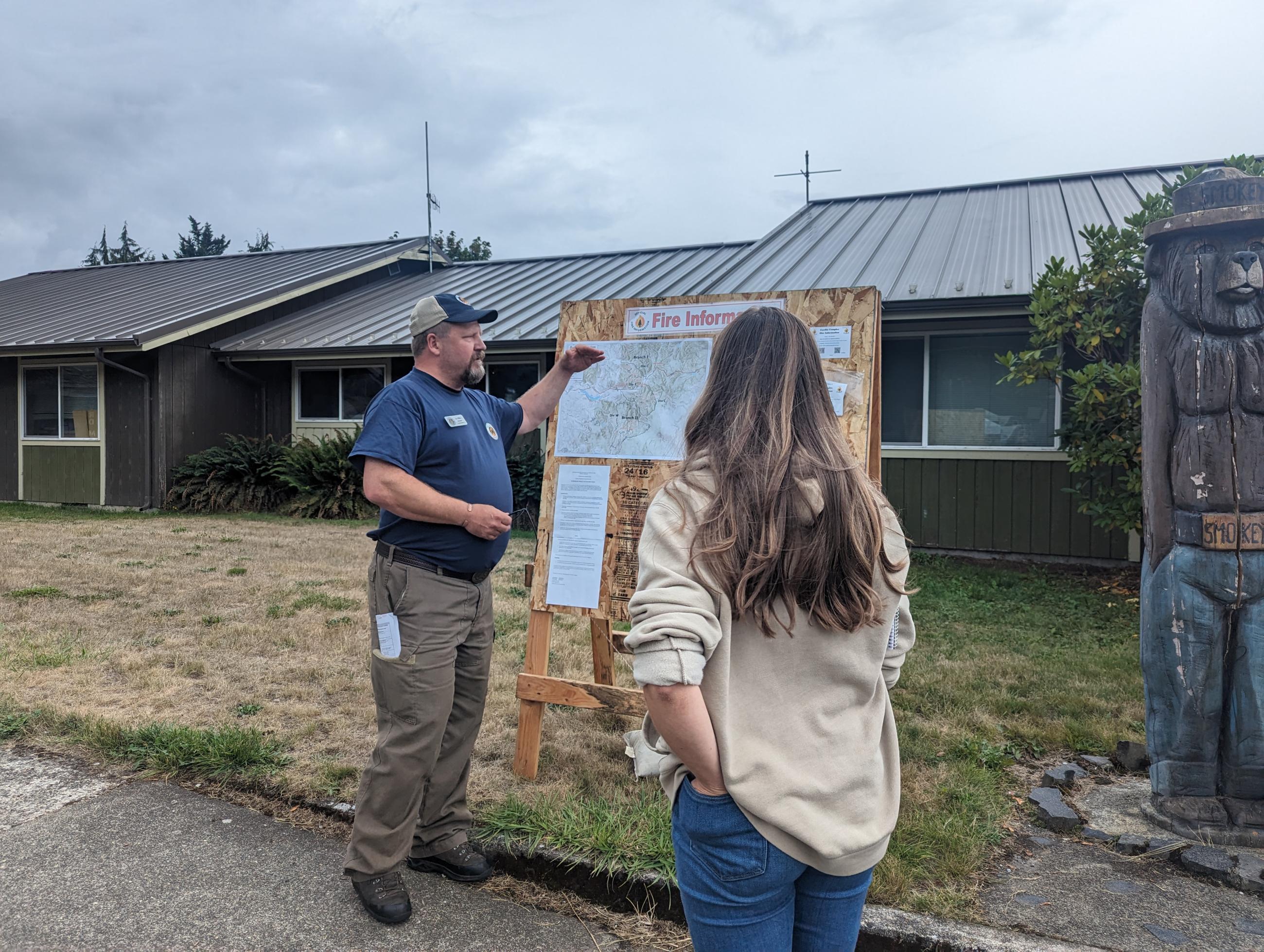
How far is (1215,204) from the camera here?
3594mm

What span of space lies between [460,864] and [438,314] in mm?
1967

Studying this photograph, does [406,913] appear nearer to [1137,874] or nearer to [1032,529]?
[1137,874]

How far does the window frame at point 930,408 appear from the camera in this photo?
9820mm

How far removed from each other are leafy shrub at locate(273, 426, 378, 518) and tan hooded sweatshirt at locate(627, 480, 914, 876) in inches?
499

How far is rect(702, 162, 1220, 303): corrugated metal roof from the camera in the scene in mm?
9883

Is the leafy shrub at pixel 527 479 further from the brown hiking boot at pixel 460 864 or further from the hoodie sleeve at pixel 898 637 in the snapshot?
the hoodie sleeve at pixel 898 637

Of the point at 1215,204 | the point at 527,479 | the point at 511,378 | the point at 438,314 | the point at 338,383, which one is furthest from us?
the point at 338,383

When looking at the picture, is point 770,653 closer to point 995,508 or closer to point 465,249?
point 995,508

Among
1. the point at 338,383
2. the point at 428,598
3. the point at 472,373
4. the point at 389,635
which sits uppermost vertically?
the point at 338,383

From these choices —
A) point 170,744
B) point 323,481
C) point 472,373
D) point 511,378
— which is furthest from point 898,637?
point 323,481

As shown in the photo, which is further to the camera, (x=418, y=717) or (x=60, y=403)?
(x=60, y=403)

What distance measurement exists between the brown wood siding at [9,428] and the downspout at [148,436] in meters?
2.52

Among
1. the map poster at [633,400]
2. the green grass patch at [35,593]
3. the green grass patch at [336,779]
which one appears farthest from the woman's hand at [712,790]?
the green grass patch at [35,593]

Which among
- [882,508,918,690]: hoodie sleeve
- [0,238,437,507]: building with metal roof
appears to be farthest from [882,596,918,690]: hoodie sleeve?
[0,238,437,507]: building with metal roof
